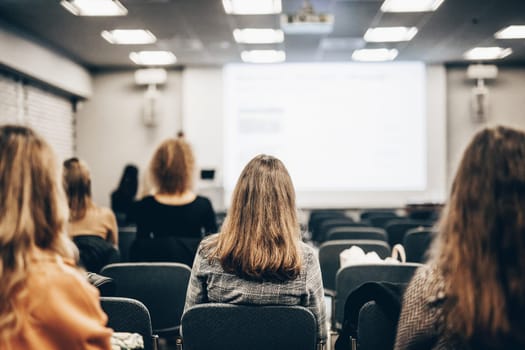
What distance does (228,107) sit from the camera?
1048 centimetres

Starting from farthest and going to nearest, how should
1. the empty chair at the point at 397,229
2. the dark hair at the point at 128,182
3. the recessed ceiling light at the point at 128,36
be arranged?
the recessed ceiling light at the point at 128,36 < the dark hair at the point at 128,182 < the empty chair at the point at 397,229

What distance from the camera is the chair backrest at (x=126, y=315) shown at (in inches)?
73.7

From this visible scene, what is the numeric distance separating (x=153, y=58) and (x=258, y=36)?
234 cm

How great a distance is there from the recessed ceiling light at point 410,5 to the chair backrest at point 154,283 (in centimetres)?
500

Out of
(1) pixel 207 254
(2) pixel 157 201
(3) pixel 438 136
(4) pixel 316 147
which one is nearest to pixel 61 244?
(1) pixel 207 254

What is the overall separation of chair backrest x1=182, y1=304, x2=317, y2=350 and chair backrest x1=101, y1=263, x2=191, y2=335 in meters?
1.00

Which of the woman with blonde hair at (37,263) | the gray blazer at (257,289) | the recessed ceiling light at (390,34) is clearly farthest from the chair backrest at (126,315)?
the recessed ceiling light at (390,34)

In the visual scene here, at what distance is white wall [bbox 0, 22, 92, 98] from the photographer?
23.8 feet

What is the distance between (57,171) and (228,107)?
363 inches

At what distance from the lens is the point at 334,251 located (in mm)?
3908

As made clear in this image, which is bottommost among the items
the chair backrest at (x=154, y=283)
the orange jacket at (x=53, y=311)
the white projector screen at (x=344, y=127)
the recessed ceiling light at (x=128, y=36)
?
the chair backrest at (x=154, y=283)

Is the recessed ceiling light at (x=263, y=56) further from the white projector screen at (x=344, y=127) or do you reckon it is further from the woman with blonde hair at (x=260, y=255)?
the woman with blonde hair at (x=260, y=255)

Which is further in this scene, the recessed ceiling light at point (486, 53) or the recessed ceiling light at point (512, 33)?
the recessed ceiling light at point (486, 53)

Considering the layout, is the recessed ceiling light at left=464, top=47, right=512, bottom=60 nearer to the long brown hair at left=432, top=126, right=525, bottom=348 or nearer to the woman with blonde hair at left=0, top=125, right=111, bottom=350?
the long brown hair at left=432, top=126, right=525, bottom=348
